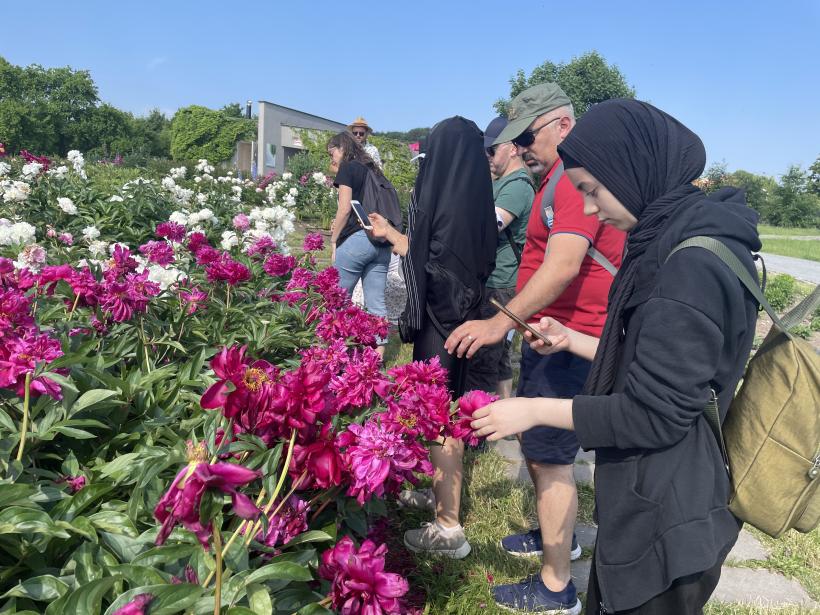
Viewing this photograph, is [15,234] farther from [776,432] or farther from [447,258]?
[776,432]

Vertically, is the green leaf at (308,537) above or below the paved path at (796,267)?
below

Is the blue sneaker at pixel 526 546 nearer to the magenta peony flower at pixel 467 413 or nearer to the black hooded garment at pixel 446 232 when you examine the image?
the black hooded garment at pixel 446 232

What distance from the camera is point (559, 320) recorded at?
7.79 ft

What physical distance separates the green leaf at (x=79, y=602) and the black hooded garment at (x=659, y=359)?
1.05 metres

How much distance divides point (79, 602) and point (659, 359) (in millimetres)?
1181

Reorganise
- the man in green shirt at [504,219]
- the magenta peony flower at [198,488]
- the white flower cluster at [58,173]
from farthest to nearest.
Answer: the white flower cluster at [58,173]
the man in green shirt at [504,219]
the magenta peony flower at [198,488]

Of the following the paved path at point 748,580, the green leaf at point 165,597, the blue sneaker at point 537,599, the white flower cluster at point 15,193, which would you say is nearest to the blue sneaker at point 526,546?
the paved path at point 748,580

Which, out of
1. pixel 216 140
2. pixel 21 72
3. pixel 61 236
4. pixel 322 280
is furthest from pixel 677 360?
pixel 21 72

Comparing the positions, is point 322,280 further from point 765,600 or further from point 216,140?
point 216,140

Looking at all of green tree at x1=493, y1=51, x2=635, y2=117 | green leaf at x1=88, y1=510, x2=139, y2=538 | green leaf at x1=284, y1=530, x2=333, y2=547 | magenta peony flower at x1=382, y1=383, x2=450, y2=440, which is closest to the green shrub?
magenta peony flower at x1=382, y1=383, x2=450, y2=440

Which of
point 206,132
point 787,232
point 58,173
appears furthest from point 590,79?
point 58,173

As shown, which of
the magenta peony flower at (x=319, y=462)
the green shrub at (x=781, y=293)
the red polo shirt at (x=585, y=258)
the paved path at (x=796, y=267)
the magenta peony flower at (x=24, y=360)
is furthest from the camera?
the paved path at (x=796, y=267)

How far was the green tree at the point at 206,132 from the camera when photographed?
60062 mm

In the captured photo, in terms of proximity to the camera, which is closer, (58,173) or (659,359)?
(659,359)
